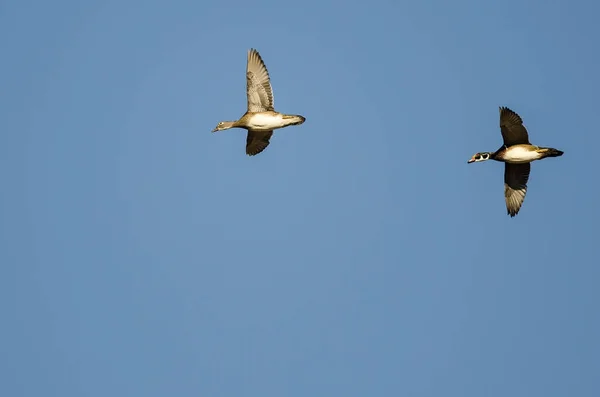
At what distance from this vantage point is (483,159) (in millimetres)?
56406

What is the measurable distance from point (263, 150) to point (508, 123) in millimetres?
12432

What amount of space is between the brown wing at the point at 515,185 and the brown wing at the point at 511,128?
7.24ft

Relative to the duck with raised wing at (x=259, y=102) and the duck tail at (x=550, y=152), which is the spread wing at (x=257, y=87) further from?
the duck tail at (x=550, y=152)

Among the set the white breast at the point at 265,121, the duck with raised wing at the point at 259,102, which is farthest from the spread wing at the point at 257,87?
the white breast at the point at 265,121

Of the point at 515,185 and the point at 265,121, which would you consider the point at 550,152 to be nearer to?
the point at 515,185

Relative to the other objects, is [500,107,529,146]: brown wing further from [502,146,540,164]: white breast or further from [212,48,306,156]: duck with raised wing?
[212,48,306,156]: duck with raised wing

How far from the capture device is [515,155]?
55156 millimetres

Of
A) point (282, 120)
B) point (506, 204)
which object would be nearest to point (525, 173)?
point (506, 204)

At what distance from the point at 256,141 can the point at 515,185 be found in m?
13.1

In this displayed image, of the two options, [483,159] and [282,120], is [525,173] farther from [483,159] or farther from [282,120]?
[282,120]

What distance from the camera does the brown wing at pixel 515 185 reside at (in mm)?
56969

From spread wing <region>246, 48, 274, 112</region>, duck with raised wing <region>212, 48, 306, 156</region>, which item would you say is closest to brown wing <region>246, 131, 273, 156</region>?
duck with raised wing <region>212, 48, 306, 156</region>

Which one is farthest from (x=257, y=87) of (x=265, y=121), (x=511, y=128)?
(x=511, y=128)

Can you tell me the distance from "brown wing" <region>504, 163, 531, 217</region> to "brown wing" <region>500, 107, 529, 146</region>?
221 centimetres
